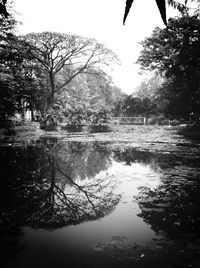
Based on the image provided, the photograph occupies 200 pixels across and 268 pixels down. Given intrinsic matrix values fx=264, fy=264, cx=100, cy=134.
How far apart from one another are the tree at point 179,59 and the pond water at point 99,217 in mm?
18451

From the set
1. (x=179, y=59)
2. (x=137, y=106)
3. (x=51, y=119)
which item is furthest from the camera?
(x=137, y=106)

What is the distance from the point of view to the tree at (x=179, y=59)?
24.4 metres

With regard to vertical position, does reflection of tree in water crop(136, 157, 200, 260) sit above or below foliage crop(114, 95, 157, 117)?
below

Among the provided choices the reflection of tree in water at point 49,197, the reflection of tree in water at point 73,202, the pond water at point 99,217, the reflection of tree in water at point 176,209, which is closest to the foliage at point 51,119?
the reflection of tree in water at point 49,197

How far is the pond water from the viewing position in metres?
3.51

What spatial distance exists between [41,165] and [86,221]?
6035 mm

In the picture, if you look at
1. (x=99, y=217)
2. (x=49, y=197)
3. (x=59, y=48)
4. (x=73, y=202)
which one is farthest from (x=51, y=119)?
(x=99, y=217)

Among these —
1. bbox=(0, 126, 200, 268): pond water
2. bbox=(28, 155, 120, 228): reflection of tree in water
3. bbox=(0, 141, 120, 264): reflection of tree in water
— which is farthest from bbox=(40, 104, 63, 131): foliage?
bbox=(28, 155, 120, 228): reflection of tree in water

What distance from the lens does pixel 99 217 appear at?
5.08 meters

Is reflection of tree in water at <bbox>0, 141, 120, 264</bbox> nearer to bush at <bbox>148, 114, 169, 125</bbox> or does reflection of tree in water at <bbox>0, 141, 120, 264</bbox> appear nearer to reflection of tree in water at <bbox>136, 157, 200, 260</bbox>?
reflection of tree in water at <bbox>136, 157, 200, 260</bbox>

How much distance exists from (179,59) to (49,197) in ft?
77.0

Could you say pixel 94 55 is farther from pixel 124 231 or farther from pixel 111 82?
pixel 124 231

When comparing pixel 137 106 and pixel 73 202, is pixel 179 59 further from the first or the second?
pixel 73 202

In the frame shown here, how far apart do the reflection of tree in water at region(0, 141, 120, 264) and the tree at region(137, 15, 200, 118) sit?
19158 millimetres
